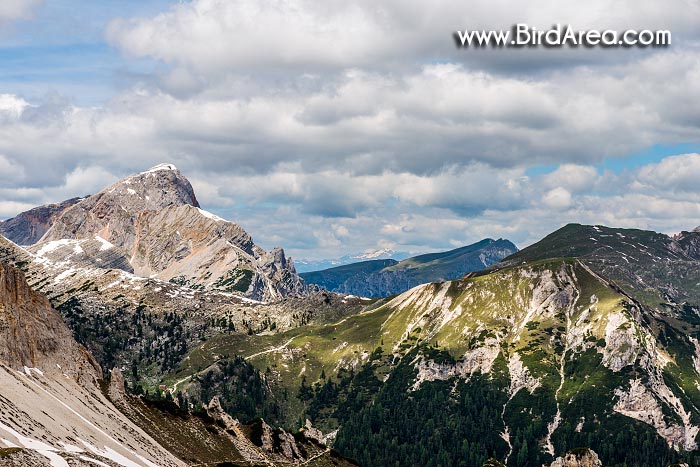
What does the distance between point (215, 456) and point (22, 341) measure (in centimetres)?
5017

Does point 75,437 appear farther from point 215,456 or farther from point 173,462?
point 215,456

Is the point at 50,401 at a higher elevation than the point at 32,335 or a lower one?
lower

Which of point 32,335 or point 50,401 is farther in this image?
→ point 32,335

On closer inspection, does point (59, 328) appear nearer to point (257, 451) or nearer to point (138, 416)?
point (138, 416)

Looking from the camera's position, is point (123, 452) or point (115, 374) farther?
point (115, 374)

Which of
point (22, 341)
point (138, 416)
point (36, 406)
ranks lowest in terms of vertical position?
point (138, 416)

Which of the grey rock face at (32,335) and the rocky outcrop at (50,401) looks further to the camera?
the grey rock face at (32,335)

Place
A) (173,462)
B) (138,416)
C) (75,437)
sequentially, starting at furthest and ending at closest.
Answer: (138,416) → (173,462) → (75,437)

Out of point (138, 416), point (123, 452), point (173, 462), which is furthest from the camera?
point (138, 416)

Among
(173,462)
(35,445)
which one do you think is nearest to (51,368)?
(173,462)

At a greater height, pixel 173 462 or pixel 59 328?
pixel 59 328

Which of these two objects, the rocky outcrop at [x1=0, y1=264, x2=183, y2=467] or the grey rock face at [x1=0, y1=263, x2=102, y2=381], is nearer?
the rocky outcrop at [x1=0, y1=264, x2=183, y2=467]

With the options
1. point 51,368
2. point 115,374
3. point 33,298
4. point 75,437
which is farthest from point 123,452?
point 33,298

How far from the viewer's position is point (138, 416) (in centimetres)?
16838
